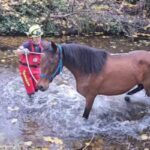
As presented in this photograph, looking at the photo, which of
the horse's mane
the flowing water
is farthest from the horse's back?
the flowing water

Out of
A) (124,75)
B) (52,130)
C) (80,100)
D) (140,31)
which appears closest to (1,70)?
(80,100)

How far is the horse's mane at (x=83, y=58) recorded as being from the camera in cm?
593

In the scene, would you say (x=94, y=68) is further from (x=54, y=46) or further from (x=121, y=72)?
(x=54, y=46)

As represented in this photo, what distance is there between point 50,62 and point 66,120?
141 cm

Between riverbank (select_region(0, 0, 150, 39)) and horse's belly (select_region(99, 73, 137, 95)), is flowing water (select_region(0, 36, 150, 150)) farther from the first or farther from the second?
riverbank (select_region(0, 0, 150, 39))

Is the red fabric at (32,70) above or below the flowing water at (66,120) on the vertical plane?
above

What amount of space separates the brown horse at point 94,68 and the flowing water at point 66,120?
0.43 metres

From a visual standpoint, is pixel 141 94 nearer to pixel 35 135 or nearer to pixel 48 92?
pixel 48 92

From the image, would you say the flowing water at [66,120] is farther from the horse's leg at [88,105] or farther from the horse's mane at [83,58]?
the horse's mane at [83,58]

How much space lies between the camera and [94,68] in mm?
6125

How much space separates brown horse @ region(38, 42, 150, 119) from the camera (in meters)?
5.89

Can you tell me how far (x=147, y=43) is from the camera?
11.6 meters

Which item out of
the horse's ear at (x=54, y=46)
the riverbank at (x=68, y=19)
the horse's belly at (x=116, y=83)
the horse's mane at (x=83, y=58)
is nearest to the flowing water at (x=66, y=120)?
the horse's belly at (x=116, y=83)

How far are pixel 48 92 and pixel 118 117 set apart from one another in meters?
1.67
